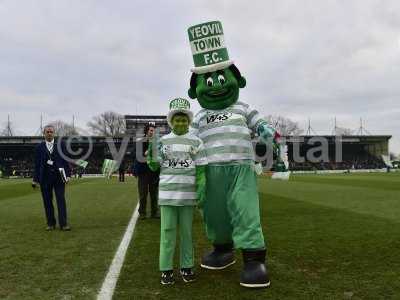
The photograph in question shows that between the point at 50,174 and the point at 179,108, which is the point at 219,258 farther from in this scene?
the point at 50,174

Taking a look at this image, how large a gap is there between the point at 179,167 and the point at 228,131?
687 mm

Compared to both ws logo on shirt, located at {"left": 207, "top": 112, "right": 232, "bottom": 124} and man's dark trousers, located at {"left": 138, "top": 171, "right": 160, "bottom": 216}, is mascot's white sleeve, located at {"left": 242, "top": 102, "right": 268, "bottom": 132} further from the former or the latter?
man's dark trousers, located at {"left": 138, "top": 171, "right": 160, "bottom": 216}

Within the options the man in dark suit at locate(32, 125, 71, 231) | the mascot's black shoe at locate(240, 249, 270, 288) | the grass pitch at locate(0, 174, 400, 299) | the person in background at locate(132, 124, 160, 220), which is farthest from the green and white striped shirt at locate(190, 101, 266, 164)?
the person in background at locate(132, 124, 160, 220)

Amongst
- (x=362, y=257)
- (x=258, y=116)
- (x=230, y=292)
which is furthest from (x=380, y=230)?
(x=230, y=292)

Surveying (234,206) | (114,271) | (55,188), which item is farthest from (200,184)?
(55,188)

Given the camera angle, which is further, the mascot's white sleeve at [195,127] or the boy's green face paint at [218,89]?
the mascot's white sleeve at [195,127]

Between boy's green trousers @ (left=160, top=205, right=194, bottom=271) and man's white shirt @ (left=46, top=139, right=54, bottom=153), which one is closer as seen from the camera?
boy's green trousers @ (left=160, top=205, right=194, bottom=271)

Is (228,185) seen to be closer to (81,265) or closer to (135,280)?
(135,280)

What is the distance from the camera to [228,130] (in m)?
4.94

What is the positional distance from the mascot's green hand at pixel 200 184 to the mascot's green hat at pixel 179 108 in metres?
0.59

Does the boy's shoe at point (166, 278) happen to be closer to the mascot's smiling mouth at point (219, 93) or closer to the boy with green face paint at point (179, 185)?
the boy with green face paint at point (179, 185)

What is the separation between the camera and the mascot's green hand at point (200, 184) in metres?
4.68

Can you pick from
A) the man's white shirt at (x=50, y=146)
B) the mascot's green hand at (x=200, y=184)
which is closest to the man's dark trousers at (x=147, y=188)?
the man's white shirt at (x=50, y=146)

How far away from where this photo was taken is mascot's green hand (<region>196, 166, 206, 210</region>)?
15.4 ft
